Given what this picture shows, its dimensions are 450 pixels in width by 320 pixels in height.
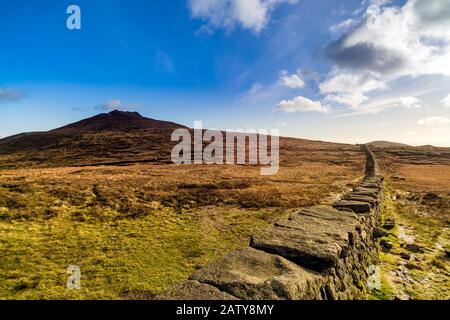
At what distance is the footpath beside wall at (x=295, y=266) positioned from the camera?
3557 mm

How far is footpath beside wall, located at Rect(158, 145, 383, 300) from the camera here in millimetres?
3557

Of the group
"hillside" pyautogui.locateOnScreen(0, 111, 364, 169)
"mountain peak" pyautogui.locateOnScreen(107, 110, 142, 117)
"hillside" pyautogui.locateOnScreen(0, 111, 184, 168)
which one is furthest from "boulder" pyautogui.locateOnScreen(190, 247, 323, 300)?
"mountain peak" pyautogui.locateOnScreen(107, 110, 142, 117)

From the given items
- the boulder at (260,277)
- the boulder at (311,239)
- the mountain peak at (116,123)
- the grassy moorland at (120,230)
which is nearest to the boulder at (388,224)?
the grassy moorland at (120,230)

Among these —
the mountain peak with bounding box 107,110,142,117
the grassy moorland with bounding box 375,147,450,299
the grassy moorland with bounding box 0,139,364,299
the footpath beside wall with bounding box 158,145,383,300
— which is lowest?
the grassy moorland with bounding box 0,139,364,299

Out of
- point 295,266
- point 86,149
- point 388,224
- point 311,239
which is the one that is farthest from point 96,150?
point 295,266

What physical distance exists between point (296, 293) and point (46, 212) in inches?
664

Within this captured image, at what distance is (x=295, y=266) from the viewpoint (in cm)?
434

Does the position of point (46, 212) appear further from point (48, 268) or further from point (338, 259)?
point (338, 259)

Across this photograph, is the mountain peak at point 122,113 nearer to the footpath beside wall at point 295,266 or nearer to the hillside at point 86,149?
the hillside at point 86,149

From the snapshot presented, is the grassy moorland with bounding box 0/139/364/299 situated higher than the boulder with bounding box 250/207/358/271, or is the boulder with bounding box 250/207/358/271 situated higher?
the boulder with bounding box 250/207/358/271

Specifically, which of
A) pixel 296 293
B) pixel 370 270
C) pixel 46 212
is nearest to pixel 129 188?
pixel 46 212

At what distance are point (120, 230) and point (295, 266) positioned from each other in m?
11.4

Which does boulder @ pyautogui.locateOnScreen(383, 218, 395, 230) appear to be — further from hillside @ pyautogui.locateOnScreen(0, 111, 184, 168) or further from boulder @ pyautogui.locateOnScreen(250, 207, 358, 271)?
hillside @ pyautogui.locateOnScreen(0, 111, 184, 168)

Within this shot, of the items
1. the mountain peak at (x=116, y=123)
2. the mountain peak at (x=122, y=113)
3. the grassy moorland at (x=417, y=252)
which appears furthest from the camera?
the mountain peak at (x=122, y=113)
